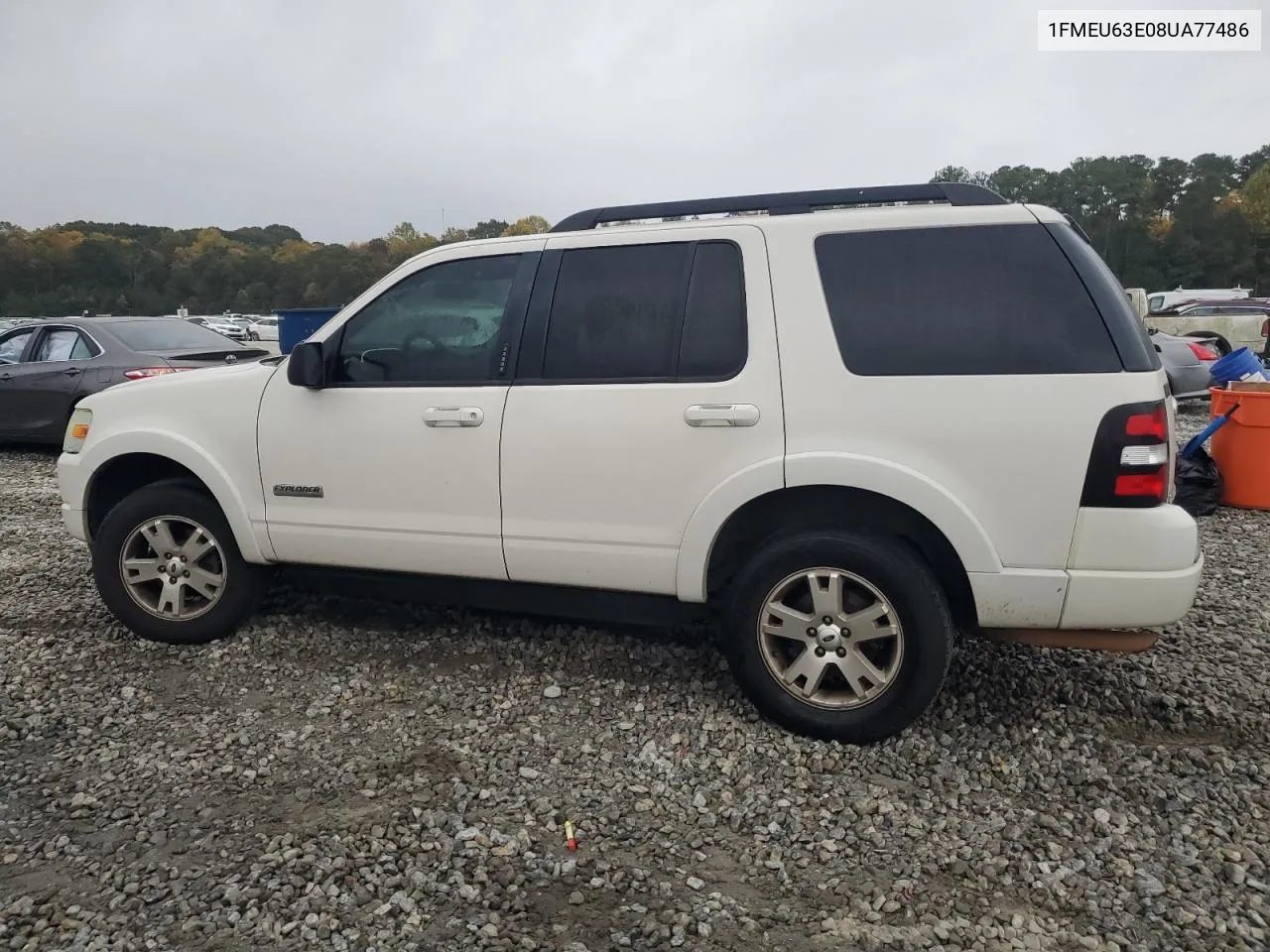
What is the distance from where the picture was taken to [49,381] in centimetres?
912

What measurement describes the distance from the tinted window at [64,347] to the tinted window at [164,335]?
312 mm

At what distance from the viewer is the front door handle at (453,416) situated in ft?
11.9

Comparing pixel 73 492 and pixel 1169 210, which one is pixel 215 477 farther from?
pixel 1169 210

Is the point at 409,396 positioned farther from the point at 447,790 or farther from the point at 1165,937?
the point at 1165,937

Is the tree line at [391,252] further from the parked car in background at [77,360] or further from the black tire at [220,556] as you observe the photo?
the black tire at [220,556]

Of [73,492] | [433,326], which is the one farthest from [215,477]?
[433,326]

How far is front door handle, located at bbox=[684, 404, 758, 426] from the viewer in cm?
324

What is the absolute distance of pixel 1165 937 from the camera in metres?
2.30

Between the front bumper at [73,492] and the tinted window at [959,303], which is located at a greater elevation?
the tinted window at [959,303]

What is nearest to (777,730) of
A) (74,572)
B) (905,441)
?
(905,441)

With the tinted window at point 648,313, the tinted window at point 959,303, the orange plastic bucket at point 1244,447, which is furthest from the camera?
the orange plastic bucket at point 1244,447

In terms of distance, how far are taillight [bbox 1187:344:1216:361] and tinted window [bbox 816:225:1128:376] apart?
11.7 m

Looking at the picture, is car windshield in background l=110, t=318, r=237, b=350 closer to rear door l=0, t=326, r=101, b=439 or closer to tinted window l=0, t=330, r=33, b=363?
rear door l=0, t=326, r=101, b=439

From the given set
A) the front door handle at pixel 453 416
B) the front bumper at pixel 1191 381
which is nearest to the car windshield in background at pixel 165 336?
the front door handle at pixel 453 416
